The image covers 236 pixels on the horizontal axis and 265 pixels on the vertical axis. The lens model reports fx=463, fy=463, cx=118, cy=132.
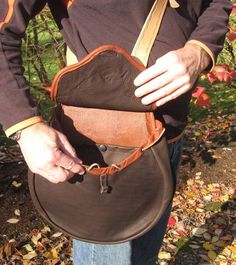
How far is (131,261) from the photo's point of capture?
5.98 feet

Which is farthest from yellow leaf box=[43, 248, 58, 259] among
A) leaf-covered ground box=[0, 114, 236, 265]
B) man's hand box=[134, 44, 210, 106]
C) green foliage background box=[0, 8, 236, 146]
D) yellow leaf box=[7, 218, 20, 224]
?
man's hand box=[134, 44, 210, 106]

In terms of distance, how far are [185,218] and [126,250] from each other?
5.97ft

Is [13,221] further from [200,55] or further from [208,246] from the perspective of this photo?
[200,55]

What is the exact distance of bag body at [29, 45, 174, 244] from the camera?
4.50ft

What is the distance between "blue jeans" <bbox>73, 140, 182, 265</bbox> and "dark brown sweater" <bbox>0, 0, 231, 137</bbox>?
40 centimetres

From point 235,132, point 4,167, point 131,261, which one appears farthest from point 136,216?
point 235,132

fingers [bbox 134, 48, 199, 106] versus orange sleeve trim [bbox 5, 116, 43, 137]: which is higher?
fingers [bbox 134, 48, 199, 106]

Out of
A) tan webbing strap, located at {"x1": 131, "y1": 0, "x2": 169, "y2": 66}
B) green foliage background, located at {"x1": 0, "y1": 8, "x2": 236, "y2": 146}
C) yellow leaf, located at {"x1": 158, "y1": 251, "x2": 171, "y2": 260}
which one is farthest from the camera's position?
green foliage background, located at {"x1": 0, "y1": 8, "x2": 236, "y2": 146}

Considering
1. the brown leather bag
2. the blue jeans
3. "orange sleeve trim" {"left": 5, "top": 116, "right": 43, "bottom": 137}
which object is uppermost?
"orange sleeve trim" {"left": 5, "top": 116, "right": 43, "bottom": 137}

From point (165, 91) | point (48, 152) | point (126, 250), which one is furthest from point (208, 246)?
point (48, 152)

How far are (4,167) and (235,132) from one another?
7.61 ft

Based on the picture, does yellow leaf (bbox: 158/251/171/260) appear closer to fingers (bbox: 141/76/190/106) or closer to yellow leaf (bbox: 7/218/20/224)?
yellow leaf (bbox: 7/218/20/224)

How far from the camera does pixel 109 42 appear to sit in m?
1.48

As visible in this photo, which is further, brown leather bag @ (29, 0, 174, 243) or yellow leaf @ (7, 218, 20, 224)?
yellow leaf @ (7, 218, 20, 224)
